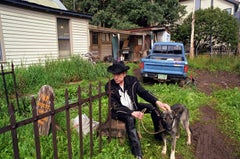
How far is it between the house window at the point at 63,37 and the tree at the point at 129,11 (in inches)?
387

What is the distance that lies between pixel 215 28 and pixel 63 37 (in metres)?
17.3

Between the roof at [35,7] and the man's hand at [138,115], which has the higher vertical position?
the roof at [35,7]

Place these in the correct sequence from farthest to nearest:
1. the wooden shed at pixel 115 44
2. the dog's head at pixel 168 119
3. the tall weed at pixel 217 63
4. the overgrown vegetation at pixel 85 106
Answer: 1. the wooden shed at pixel 115 44
2. the tall weed at pixel 217 63
3. the overgrown vegetation at pixel 85 106
4. the dog's head at pixel 168 119

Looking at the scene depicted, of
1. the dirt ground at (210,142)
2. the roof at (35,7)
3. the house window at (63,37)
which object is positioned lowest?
the dirt ground at (210,142)

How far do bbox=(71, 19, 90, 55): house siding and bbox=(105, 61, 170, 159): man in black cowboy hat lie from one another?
8080mm

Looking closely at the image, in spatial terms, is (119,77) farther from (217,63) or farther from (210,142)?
(217,63)

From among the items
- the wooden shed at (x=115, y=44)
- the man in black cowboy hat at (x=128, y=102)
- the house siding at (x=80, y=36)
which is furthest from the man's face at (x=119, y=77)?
the wooden shed at (x=115, y=44)

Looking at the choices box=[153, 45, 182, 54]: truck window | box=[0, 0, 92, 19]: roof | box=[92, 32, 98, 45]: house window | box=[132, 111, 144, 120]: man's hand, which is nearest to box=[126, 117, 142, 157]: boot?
box=[132, 111, 144, 120]: man's hand

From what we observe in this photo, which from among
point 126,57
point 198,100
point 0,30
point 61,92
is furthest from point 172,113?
point 126,57

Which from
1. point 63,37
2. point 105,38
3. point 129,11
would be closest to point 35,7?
point 63,37

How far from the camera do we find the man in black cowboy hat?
106 inches

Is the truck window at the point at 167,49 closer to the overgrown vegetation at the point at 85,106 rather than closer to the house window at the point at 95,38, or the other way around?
the overgrown vegetation at the point at 85,106

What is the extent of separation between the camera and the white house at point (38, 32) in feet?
23.0

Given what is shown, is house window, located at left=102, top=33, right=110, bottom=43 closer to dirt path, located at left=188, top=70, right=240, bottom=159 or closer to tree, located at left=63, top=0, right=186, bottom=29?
tree, located at left=63, top=0, right=186, bottom=29
